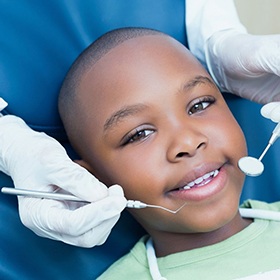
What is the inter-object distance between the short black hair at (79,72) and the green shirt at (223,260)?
28 cm

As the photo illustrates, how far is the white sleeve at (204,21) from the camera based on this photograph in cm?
145

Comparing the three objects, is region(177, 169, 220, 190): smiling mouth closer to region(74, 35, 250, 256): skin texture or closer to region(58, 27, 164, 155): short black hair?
region(74, 35, 250, 256): skin texture

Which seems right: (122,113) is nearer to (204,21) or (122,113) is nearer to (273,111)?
(273,111)

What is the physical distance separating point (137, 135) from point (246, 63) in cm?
37

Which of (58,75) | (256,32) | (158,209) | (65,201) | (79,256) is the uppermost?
(58,75)

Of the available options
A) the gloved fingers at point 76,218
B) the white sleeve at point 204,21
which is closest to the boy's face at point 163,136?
the gloved fingers at point 76,218


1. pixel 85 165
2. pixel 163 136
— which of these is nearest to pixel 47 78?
pixel 85 165

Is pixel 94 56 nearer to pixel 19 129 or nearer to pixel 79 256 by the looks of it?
pixel 19 129

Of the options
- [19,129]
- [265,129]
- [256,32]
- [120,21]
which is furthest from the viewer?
[256,32]

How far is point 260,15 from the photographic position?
82.1 inches

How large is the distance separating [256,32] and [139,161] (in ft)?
3.74

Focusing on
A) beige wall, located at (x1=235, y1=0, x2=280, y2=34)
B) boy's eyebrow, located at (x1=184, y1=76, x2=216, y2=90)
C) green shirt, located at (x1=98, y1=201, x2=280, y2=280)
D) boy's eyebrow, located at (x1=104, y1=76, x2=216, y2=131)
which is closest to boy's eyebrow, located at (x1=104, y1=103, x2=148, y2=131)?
boy's eyebrow, located at (x1=104, y1=76, x2=216, y2=131)

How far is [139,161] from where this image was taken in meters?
1.12

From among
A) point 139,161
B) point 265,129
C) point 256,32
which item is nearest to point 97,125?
point 139,161
